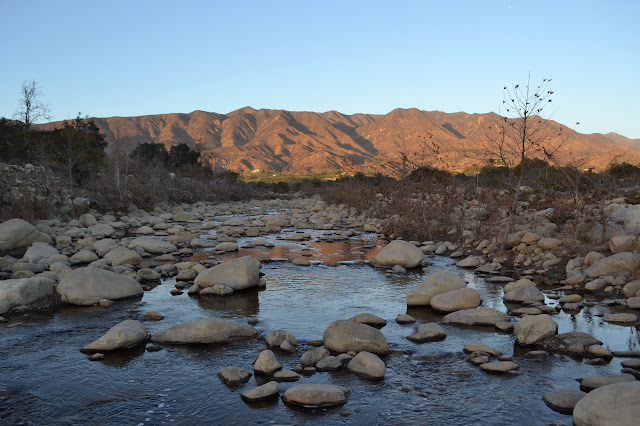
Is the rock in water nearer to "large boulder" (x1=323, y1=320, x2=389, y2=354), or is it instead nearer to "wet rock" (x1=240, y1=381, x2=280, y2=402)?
"wet rock" (x1=240, y1=381, x2=280, y2=402)

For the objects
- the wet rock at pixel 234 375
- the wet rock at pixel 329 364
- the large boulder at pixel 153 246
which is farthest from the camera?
the large boulder at pixel 153 246

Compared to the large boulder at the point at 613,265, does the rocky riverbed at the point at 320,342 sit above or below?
below

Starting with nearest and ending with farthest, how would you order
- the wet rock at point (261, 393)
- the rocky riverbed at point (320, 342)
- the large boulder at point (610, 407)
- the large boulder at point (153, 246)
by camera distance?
1. the large boulder at point (610, 407)
2. the rocky riverbed at point (320, 342)
3. the wet rock at point (261, 393)
4. the large boulder at point (153, 246)

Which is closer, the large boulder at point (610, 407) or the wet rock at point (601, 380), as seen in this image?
the large boulder at point (610, 407)

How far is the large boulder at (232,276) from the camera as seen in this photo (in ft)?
37.0

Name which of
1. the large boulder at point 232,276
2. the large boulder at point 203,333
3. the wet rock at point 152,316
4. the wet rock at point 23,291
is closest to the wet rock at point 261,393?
the large boulder at point 203,333

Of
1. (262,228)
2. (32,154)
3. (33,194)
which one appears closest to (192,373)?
(262,228)

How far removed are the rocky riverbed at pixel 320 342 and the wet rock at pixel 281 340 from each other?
22mm

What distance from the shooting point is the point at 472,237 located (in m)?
16.8

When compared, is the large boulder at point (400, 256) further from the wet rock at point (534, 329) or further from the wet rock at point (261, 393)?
the wet rock at point (261, 393)

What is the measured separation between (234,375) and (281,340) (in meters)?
1.39

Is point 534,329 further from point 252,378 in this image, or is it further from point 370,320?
point 252,378

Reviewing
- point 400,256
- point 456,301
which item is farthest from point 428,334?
point 400,256

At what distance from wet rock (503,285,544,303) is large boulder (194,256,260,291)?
18.7ft
